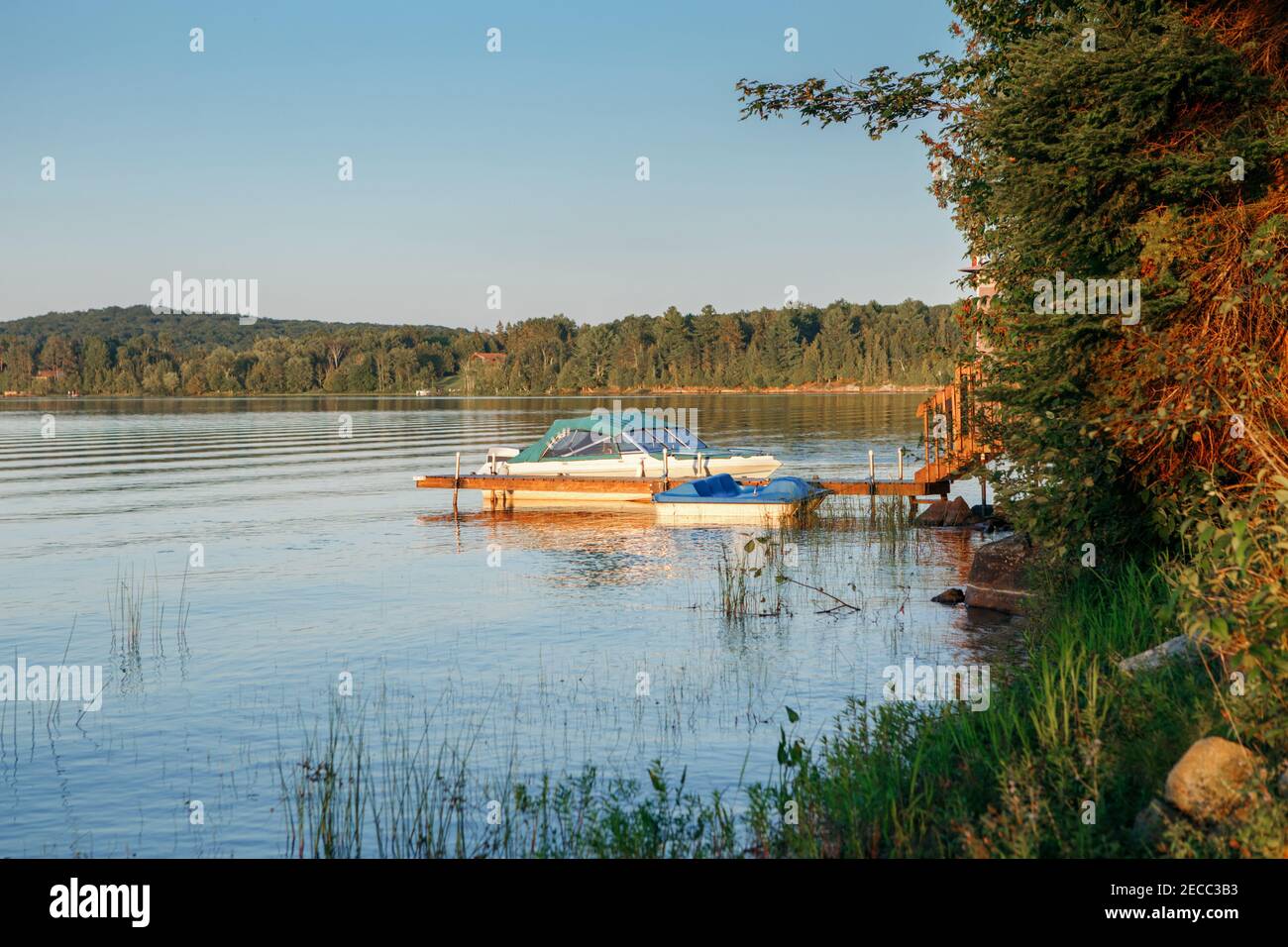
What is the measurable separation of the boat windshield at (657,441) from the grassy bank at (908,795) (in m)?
23.6

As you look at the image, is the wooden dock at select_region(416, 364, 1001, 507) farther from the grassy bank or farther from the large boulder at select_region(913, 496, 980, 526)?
the grassy bank

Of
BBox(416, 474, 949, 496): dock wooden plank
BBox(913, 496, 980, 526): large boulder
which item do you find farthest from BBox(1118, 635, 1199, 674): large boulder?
BBox(416, 474, 949, 496): dock wooden plank

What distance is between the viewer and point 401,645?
15.2 m

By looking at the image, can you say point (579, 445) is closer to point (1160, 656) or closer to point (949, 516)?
point (949, 516)

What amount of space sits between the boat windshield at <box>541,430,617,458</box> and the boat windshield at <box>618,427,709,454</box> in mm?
470

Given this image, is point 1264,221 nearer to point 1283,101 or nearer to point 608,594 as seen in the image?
point 1283,101

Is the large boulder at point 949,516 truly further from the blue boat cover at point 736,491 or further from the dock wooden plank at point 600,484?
the blue boat cover at point 736,491

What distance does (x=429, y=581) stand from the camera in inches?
810

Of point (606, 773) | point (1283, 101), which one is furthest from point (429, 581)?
point (1283, 101)

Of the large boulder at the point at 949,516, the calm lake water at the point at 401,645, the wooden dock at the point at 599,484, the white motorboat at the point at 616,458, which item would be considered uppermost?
the white motorboat at the point at 616,458

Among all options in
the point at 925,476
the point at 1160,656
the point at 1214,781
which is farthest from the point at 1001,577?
the point at 925,476

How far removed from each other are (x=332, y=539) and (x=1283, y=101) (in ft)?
69.2

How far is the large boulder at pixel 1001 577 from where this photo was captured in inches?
611

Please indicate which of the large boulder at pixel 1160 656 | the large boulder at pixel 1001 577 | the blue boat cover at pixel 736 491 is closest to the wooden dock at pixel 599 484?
the blue boat cover at pixel 736 491
